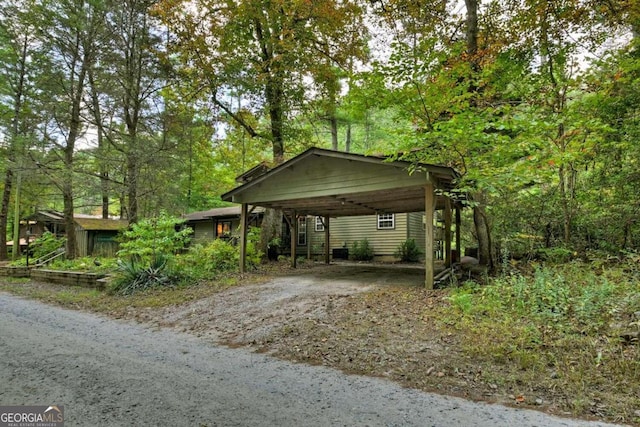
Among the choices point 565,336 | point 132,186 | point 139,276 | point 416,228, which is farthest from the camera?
point 416,228

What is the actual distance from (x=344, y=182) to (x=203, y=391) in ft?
20.7

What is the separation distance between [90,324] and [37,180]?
40.6 ft

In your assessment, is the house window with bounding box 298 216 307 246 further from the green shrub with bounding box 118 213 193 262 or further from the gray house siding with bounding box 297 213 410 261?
the green shrub with bounding box 118 213 193 262

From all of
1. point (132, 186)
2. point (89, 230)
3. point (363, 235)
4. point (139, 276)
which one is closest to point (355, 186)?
point (139, 276)

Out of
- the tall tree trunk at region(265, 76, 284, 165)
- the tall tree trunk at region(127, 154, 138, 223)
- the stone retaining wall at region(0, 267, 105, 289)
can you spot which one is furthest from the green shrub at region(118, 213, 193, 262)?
the tall tree trunk at region(265, 76, 284, 165)

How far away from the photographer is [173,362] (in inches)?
161

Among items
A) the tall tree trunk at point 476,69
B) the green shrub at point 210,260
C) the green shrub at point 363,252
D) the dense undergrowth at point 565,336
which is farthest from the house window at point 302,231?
the dense undergrowth at point 565,336

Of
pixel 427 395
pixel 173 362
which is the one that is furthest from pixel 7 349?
pixel 427 395

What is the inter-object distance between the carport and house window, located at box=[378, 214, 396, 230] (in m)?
Result: 4.78

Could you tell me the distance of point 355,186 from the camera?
8.52 m

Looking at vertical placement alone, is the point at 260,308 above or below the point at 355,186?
below

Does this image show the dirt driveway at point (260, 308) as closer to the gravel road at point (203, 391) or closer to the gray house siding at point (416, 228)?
the gravel road at point (203, 391)

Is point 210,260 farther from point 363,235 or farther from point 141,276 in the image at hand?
point 363,235

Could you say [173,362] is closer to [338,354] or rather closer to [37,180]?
[338,354]
